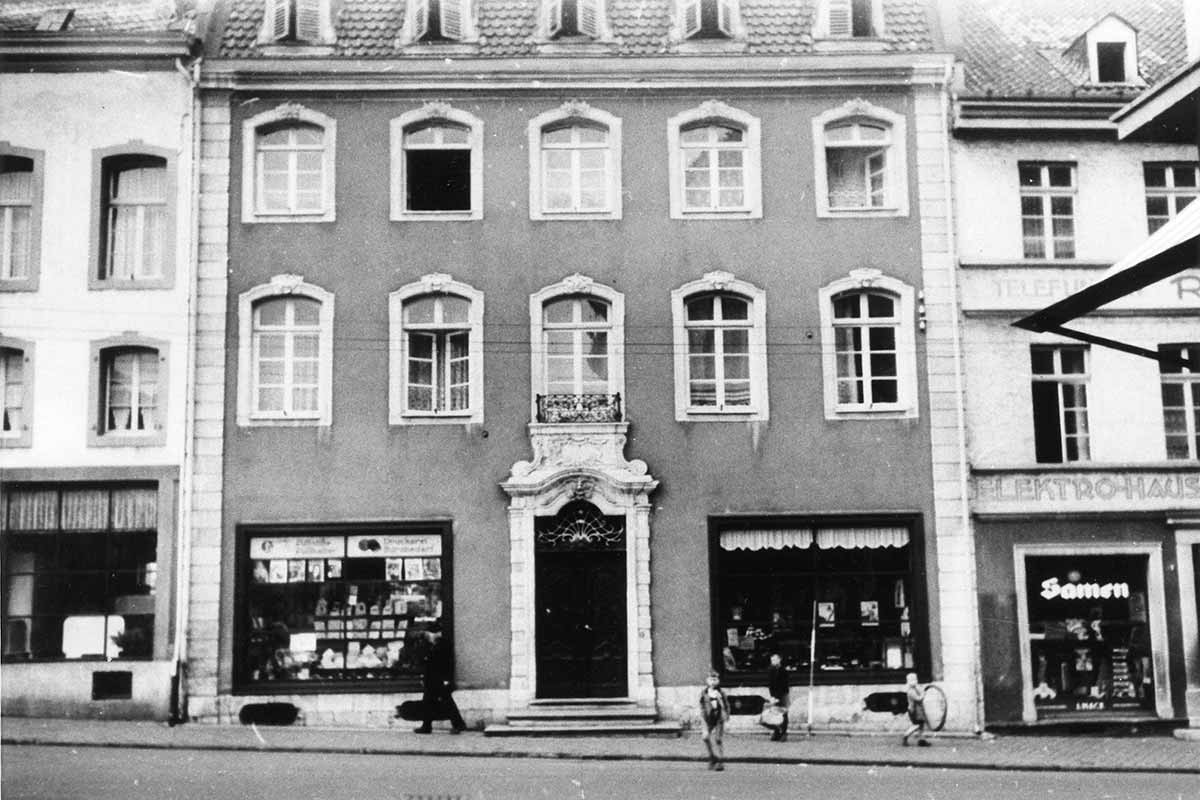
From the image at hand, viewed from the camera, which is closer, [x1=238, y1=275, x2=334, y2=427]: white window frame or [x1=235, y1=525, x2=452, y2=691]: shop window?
[x1=235, y1=525, x2=452, y2=691]: shop window

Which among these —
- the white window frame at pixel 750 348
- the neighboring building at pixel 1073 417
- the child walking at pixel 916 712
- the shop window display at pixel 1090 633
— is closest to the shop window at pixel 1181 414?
the neighboring building at pixel 1073 417

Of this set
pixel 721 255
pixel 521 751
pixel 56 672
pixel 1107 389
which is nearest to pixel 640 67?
pixel 721 255

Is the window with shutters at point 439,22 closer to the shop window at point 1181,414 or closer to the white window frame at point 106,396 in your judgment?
the white window frame at point 106,396

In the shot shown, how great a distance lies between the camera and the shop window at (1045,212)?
23.2 metres

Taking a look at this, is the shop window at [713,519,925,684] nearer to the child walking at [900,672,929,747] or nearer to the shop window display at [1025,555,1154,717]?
the child walking at [900,672,929,747]

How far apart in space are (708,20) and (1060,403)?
30.7 feet

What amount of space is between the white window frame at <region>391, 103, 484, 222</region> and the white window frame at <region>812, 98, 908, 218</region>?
5.97 metres

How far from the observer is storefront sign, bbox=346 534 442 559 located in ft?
72.4

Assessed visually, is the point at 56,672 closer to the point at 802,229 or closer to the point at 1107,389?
the point at 802,229

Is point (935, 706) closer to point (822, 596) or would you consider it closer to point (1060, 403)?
point (822, 596)

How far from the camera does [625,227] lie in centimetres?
2270

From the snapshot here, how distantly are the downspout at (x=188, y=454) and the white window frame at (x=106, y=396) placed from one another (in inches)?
17.5

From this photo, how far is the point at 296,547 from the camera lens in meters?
22.1

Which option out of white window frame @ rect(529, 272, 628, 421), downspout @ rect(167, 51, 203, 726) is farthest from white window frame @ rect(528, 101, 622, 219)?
downspout @ rect(167, 51, 203, 726)
